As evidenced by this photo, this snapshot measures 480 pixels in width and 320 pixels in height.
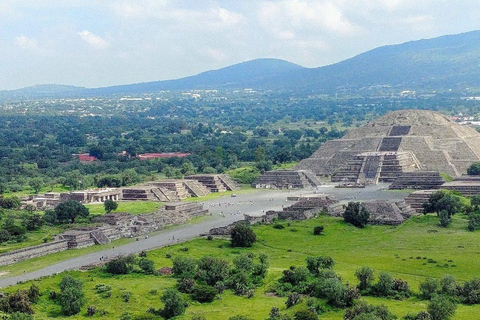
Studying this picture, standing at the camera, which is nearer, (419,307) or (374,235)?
(419,307)

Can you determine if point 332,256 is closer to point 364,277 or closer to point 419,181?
point 364,277

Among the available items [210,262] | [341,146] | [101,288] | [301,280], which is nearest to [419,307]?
[301,280]

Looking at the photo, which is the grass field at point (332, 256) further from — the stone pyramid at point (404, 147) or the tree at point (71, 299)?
the stone pyramid at point (404, 147)

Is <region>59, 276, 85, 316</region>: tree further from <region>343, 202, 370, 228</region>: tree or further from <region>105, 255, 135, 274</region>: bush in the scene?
<region>343, 202, 370, 228</region>: tree

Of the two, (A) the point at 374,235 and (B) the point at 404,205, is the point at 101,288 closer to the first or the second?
(A) the point at 374,235

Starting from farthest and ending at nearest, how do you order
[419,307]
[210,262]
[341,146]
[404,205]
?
[341,146], [404,205], [210,262], [419,307]

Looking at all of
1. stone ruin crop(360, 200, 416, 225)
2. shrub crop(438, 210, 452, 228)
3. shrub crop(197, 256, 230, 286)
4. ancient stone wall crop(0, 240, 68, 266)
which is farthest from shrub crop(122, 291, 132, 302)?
shrub crop(438, 210, 452, 228)

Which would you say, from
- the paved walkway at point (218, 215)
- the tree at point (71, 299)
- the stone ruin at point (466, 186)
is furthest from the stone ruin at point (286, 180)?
the tree at point (71, 299)
